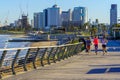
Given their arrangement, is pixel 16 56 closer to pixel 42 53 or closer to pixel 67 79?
pixel 67 79

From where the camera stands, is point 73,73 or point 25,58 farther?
point 25,58

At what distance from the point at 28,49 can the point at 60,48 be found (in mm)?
10891

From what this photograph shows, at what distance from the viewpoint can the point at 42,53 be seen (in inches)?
947

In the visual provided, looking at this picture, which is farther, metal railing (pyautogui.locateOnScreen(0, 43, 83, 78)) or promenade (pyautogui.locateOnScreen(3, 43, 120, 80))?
metal railing (pyautogui.locateOnScreen(0, 43, 83, 78))

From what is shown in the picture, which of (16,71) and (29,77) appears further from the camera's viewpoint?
(16,71)

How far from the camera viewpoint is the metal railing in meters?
17.6

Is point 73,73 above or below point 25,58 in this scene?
below

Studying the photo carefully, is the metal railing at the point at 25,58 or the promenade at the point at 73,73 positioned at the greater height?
the metal railing at the point at 25,58

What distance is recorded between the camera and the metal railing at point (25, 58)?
17.6 metres

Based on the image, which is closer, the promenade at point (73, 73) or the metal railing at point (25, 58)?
the promenade at point (73, 73)

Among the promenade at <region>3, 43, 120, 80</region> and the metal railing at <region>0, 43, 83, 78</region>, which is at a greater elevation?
the metal railing at <region>0, 43, 83, 78</region>

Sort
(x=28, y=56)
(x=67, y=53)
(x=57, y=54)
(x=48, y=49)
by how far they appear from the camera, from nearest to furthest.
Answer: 1. (x=28, y=56)
2. (x=48, y=49)
3. (x=57, y=54)
4. (x=67, y=53)

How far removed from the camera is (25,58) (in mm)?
20156

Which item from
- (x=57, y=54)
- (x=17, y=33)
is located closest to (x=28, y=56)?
(x=57, y=54)
